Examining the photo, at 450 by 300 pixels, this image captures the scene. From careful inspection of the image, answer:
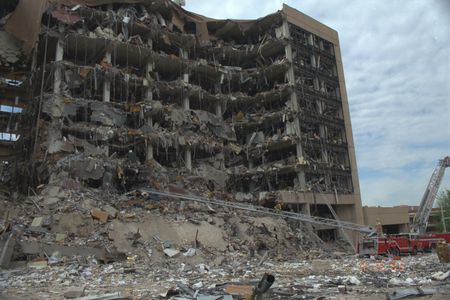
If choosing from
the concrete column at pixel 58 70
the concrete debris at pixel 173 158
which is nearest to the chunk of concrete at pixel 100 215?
the concrete debris at pixel 173 158

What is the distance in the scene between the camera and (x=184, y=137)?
3131cm

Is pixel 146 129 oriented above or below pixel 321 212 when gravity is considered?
above

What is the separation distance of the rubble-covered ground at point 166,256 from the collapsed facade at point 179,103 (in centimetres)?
363

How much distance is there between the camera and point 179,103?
3559 centimetres

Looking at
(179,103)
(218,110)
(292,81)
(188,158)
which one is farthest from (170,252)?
(292,81)

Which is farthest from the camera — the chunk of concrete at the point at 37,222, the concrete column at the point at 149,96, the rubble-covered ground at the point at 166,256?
the concrete column at the point at 149,96

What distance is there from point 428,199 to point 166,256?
998 inches

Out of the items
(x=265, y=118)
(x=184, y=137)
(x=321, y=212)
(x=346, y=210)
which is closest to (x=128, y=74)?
(x=184, y=137)

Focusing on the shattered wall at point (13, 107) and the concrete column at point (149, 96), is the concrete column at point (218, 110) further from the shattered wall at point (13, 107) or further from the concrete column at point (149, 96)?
the shattered wall at point (13, 107)

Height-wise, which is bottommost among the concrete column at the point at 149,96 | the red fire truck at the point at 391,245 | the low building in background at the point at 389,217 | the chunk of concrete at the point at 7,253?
the red fire truck at the point at 391,245

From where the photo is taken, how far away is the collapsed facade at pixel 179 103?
88.8 feet

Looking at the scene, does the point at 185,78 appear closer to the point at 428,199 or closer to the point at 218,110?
the point at 218,110

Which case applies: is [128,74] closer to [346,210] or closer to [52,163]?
[52,163]

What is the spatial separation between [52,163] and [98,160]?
265 cm
